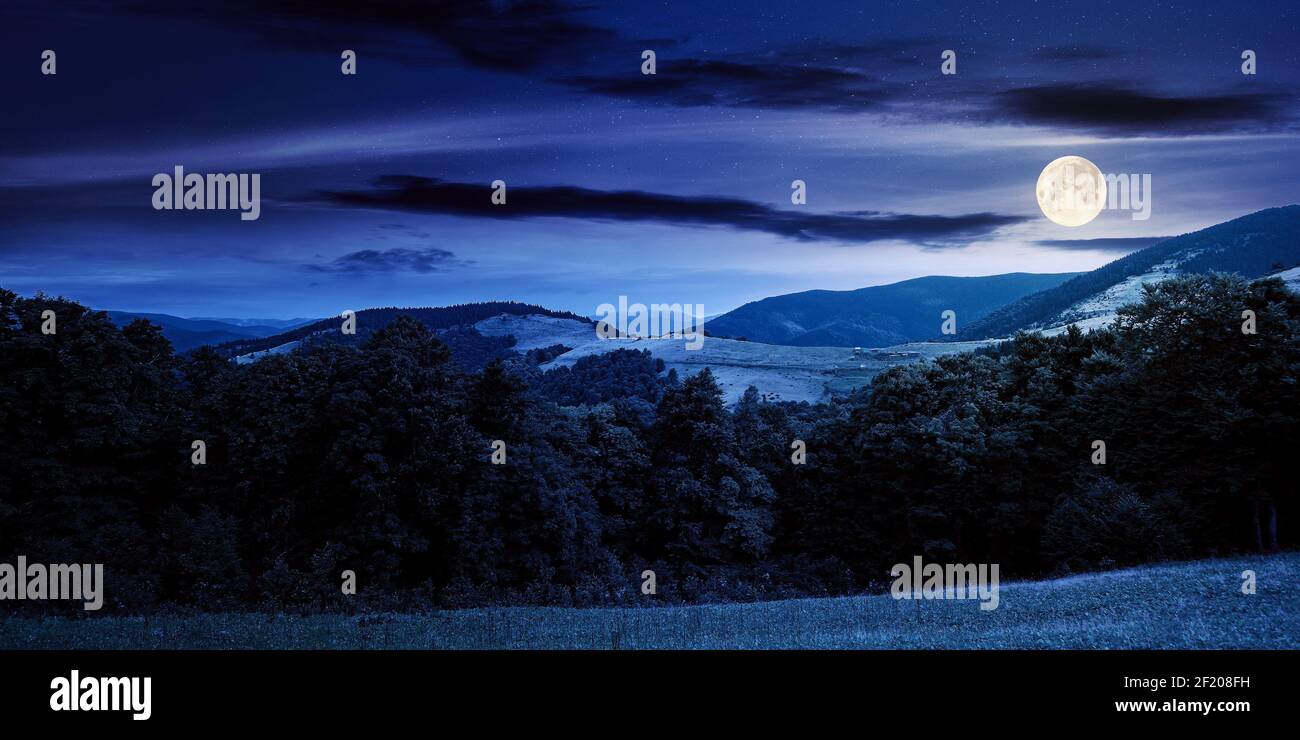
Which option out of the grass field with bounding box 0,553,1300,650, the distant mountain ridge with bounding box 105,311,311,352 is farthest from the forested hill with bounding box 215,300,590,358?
the grass field with bounding box 0,553,1300,650

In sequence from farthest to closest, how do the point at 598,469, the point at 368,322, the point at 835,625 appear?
the point at 368,322 → the point at 598,469 → the point at 835,625

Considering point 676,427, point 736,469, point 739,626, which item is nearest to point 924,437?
point 736,469

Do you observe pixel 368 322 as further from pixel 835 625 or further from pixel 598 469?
pixel 835 625

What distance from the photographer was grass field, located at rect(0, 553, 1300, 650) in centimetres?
2164

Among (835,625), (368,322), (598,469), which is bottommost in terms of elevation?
(835,625)

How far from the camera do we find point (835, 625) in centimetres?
2691

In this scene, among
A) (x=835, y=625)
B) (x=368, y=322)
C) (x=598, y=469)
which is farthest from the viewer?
(x=368, y=322)

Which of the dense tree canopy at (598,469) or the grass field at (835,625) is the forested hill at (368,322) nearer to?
the dense tree canopy at (598,469)

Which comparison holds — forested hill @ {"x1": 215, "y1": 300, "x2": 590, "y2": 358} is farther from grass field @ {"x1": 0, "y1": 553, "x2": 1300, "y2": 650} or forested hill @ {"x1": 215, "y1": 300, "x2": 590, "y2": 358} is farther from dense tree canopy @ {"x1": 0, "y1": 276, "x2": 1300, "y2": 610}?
grass field @ {"x1": 0, "y1": 553, "x2": 1300, "y2": 650}

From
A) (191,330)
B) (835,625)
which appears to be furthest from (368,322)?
(835,625)

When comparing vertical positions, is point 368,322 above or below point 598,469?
above

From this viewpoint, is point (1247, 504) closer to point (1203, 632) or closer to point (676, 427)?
point (1203, 632)

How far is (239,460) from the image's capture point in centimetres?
4969
